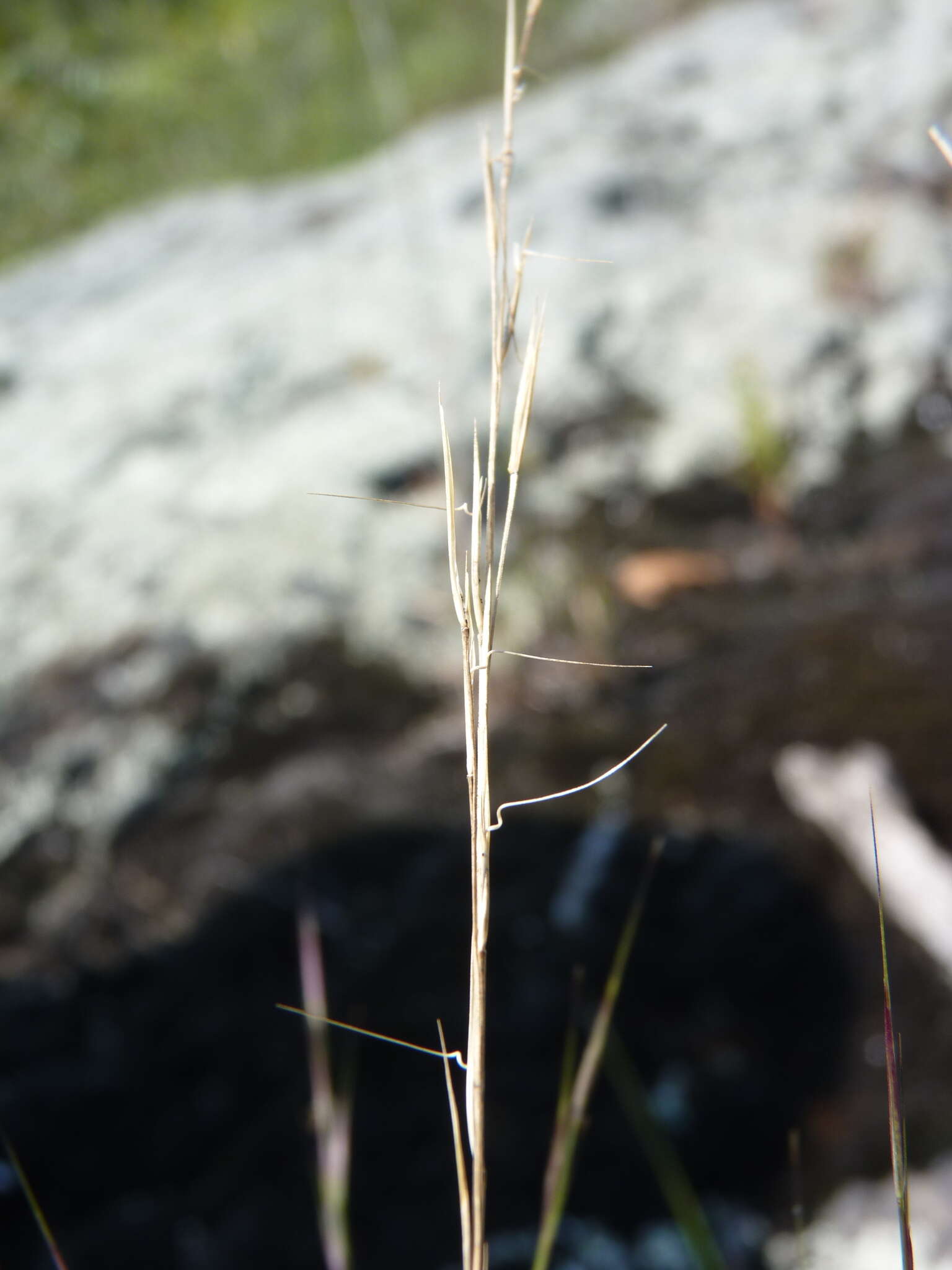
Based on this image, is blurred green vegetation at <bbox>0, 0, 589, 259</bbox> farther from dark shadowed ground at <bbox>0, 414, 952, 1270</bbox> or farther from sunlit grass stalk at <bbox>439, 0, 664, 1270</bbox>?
sunlit grass stalk at <bbox>439, 0, 664, 1270</bbox>

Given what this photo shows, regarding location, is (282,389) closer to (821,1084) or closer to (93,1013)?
(93,1013)

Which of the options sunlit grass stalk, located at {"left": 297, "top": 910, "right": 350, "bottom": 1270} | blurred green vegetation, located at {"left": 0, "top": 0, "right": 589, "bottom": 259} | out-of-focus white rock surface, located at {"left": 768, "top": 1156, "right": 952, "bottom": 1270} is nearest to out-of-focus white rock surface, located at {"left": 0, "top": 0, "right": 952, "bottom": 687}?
sunlit grass stalk, located at {"left": 297, "top": 910, "right": 350, "bottom": 1270}

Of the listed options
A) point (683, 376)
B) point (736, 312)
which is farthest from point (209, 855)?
point (736, 312)

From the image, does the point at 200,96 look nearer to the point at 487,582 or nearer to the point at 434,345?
the point at 434,345

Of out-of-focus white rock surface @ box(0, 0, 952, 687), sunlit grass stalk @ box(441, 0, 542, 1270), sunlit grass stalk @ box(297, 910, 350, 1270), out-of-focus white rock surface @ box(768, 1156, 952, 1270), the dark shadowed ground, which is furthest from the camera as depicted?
out-of-focus white rock surface @ box(0, 0, 952, 687)

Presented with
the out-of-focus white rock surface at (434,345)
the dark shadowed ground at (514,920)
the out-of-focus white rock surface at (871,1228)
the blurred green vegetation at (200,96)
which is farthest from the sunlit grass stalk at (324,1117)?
the blurred green vegetation at (200,96)

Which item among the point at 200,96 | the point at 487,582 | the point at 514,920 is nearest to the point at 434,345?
the point at 514,920
